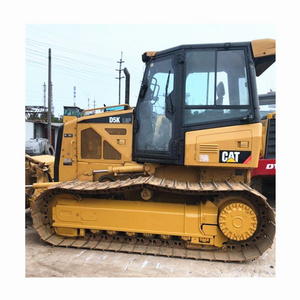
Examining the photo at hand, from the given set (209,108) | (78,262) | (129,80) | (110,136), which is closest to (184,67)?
(209,108)

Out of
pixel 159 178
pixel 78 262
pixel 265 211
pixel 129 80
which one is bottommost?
pixel 78 262

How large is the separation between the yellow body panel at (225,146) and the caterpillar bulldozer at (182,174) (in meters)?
0.01

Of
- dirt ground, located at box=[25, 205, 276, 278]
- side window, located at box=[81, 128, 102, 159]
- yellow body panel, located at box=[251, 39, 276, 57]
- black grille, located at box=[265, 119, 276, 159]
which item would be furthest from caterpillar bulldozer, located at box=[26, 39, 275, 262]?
black grille, located at box=[265, 119, 276, 159]

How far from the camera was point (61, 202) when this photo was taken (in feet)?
12.4

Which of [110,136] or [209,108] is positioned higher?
[209,108]

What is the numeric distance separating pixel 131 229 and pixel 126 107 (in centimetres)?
201

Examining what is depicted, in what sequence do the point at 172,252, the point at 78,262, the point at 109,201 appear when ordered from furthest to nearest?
the point at 109,201, the point at 172,252, the point at 78,262

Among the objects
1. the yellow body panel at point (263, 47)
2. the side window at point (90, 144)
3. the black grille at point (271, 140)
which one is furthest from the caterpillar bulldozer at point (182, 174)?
the black grille at point (271, 140)

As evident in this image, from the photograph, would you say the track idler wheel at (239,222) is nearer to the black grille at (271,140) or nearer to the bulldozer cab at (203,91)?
the bulldozer cab at (203,91)

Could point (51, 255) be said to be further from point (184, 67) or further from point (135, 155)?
point (184, 67)

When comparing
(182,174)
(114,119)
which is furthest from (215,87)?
(114,119)

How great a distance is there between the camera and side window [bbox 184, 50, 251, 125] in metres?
3.40

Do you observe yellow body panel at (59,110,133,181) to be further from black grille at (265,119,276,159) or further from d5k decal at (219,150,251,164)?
black grille at (265,119,276,159)

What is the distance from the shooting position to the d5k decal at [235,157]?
336cm
